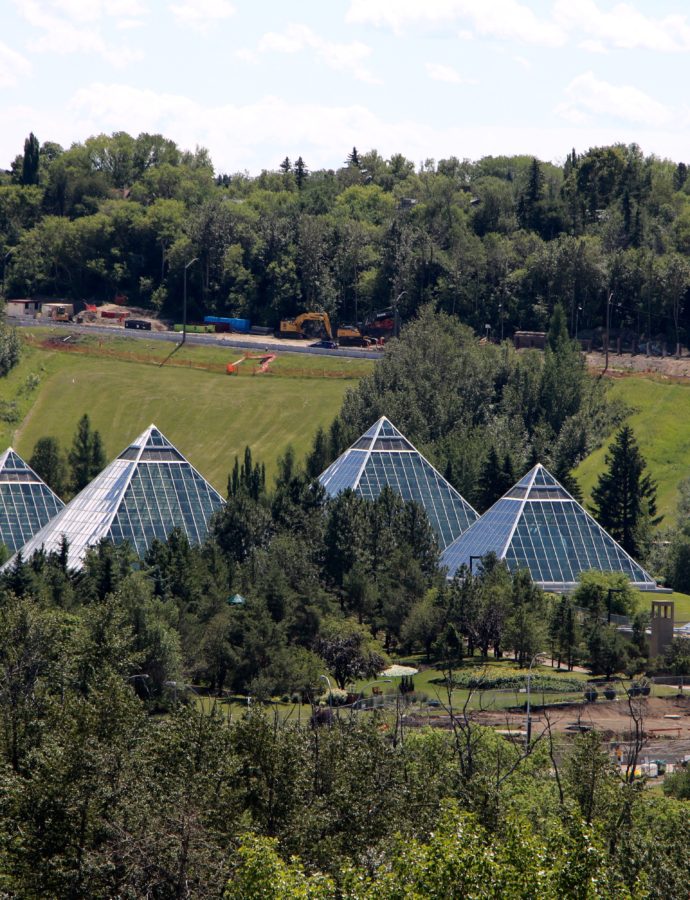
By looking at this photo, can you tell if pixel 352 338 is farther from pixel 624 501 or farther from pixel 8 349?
pixel 624 501

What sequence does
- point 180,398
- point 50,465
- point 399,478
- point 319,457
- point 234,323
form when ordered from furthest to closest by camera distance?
point 234,323 < point 180,398 < point 50,465 < point 319,457 < point 399,478

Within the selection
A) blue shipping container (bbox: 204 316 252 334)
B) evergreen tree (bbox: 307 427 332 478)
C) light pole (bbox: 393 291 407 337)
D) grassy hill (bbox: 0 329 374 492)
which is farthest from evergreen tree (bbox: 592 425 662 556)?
blue shipping container (bbox: 204 316 252 334)

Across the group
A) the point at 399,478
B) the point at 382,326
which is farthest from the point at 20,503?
the point at 382,326

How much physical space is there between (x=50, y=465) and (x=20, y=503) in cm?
1991

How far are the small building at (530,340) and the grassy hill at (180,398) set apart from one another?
14.6 meters

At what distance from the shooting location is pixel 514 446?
155 metres

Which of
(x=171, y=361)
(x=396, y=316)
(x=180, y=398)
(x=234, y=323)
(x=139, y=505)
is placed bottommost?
(x=139, y=505)

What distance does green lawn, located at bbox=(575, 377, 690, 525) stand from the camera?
489 ft

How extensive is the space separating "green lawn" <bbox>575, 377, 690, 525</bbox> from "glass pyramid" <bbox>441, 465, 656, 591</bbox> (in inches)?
796

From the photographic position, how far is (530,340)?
18250cm

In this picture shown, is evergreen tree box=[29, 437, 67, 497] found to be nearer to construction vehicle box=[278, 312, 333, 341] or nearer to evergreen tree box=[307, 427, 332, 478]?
evergreen tree box=[307, 427, 332, 478]

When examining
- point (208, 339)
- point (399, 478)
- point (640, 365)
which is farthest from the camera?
point (208, 339)

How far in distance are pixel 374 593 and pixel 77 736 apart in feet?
167

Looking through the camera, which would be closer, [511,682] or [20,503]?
[511,682]
